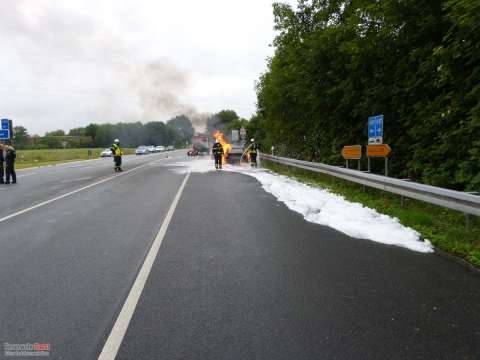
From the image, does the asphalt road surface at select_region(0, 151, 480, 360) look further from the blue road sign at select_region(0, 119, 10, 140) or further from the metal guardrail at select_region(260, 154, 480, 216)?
the blue road sign at select_region(0, 119, 10, 140)

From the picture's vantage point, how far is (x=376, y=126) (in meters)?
9.98

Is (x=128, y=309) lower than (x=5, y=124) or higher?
lower

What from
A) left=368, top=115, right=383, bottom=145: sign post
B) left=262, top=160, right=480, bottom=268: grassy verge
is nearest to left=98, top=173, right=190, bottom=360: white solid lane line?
left=262, top=160, right=480, bottom=268: grassy verge

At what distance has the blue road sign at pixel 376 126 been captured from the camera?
9805mm

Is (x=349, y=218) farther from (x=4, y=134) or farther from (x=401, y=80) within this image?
(x=4, y=134)

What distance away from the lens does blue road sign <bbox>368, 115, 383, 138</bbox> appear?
32.2ft

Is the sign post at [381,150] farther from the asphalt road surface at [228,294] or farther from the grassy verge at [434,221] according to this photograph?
the asphalt road surface at [228,294]

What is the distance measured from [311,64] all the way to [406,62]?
423 cm

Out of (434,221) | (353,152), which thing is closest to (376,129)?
(353,152)

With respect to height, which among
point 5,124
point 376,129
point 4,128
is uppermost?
point 5,124

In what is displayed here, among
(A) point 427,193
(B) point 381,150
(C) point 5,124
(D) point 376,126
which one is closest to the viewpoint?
(A) point 427,193

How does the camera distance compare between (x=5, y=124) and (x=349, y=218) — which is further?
(x=5, y=124)

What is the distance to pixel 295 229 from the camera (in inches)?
277

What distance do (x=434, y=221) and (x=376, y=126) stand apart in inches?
140
